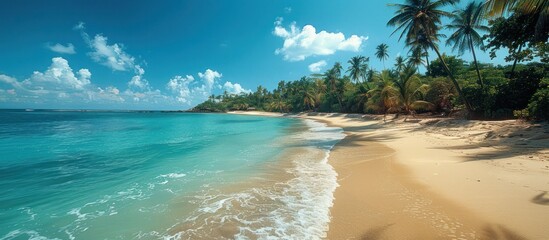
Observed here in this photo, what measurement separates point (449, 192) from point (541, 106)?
9.88 m

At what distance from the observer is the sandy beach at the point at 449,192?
12.9 feet

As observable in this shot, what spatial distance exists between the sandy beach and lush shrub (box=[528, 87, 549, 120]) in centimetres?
119

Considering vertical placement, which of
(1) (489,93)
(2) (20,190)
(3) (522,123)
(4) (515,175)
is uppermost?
(1) (489,93)

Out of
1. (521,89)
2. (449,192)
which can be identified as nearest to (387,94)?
(521,89)

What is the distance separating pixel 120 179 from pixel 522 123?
58.7 feet

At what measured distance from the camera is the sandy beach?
393cm

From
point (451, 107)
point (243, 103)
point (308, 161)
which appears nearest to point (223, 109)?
point (243, 103)

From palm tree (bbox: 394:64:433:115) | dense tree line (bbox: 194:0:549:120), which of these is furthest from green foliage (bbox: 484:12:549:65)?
palm tree (bbox: 394:64:433:115)

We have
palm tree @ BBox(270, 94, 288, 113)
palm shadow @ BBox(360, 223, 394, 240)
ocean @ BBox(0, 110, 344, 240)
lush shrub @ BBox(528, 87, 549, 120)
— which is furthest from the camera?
palm tree @ BBox(270, 94, 288, 113)

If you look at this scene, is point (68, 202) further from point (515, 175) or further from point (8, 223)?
point (515, 175)

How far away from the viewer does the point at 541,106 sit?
10.8 meters

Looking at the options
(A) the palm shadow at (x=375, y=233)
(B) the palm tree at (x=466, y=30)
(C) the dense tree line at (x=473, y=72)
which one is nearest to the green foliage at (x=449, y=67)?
(C) the dense tree line at (x=473, y=72)

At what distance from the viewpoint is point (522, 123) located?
Answer: 464 inches

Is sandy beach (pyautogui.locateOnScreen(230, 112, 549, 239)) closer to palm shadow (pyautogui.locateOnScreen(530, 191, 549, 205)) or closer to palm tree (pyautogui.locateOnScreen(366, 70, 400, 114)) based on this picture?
palm shadow (pyautogui.locateOnScreen(530, 191, 549, 205))
